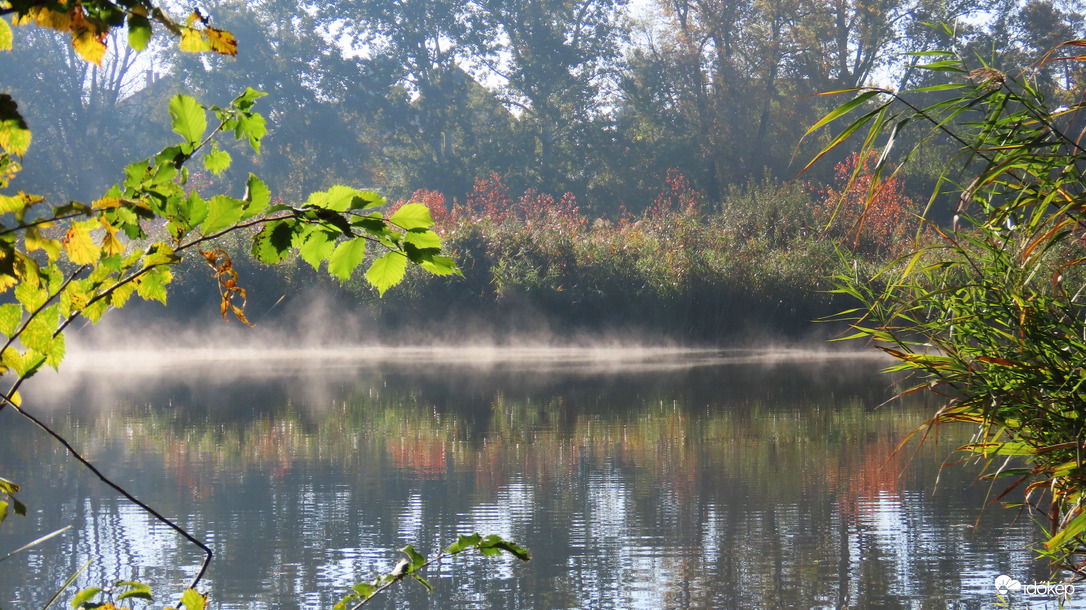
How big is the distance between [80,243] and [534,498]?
14.0 ft

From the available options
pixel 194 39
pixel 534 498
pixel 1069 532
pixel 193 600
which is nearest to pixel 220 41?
pixel 194 39

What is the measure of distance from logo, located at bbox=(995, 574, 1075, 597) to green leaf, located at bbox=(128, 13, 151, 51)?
10.6ft

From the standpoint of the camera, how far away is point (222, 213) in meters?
0.94

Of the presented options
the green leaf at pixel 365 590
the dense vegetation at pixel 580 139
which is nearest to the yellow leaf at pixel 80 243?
the green leaf at pixel 365 590

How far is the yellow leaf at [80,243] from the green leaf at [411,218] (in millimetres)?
268

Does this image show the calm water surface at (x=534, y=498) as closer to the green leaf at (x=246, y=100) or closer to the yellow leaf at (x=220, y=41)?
the green leaf at (x=246, y=100)

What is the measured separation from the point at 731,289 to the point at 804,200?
3.29 meters

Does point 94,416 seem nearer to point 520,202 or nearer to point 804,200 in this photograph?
point 804,200

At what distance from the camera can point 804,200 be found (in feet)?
55.5

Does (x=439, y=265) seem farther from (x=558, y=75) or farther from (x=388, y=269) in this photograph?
(x=558, y=75)

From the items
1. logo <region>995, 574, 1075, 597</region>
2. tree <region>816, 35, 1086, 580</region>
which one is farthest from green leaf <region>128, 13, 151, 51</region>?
logo <region>995, 574, 1075, 597</region>

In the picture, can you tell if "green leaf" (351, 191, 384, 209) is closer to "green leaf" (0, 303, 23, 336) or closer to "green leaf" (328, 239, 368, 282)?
"green leaf" (328, 239, 368, 282)

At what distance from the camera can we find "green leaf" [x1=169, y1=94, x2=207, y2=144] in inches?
38.9

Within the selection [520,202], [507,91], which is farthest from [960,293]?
[507,91]
